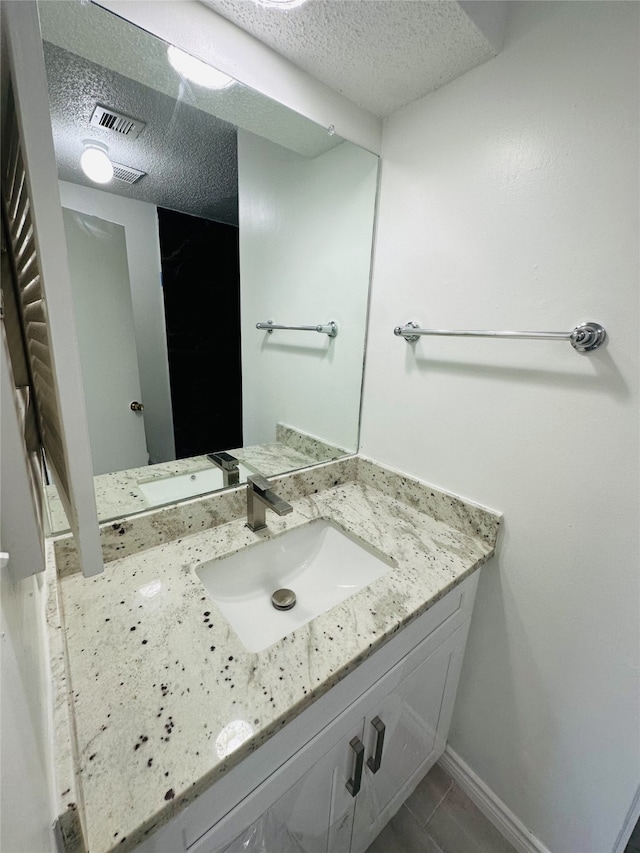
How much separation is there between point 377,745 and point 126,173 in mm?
1460

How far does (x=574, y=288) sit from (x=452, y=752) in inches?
57.9

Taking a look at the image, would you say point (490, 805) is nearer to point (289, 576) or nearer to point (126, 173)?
point (289, 576)

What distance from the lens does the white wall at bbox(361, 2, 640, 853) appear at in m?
0.69

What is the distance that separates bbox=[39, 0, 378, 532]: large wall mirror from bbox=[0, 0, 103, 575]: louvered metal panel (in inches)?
20.0

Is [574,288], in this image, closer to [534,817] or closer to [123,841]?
[123,841]

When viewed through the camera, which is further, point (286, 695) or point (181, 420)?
point (181, 420)

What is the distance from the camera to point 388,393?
117 cm

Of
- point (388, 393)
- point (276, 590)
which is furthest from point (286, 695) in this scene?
point (388, 393)

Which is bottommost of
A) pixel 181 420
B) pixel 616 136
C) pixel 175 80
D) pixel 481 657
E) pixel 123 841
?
pixel 481 657

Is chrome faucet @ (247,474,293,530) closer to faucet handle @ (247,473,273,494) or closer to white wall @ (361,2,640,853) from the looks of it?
faucet handle @ (247,473,273,494)

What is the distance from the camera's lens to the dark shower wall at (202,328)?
3.15 ft

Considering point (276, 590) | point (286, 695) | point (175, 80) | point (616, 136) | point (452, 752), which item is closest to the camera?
point (286, 695)

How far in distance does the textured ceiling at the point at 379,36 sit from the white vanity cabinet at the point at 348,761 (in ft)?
4.33

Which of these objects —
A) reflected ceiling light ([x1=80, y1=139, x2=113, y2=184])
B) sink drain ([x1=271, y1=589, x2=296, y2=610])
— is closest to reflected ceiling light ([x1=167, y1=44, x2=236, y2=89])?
reflected ceiling light ([x1=80, y1=139, x2=113, y2=184])
